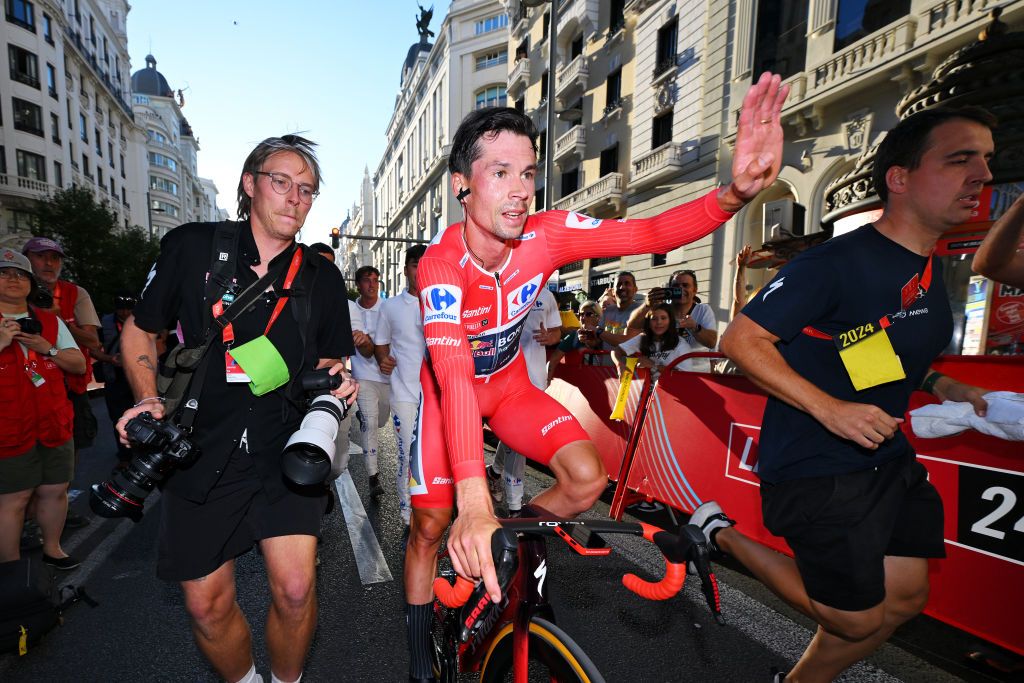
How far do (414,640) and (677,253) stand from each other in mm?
16386

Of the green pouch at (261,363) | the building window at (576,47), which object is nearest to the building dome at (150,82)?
the building window at (576,47)

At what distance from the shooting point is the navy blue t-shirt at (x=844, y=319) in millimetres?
2000

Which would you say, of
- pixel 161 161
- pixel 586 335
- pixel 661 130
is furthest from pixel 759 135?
pixel 161 161

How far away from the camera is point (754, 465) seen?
3.85m

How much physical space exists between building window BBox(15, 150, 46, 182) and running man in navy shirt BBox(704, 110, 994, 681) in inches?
1875

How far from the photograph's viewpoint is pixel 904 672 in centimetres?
267

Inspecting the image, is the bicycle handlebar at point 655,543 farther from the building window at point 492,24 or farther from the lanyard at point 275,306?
the building window at point 492,24

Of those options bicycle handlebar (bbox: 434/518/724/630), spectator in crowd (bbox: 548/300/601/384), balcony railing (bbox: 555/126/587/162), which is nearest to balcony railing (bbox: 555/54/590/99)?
balcony railing (bbox: 555/126/587/162)

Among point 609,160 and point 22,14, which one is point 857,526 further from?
point 22,14

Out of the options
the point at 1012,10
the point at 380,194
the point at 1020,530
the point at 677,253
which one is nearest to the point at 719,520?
the point at 1020,530

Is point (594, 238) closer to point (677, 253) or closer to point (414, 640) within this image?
point (414, 640)

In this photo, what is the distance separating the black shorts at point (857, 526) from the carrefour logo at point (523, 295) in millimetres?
1328

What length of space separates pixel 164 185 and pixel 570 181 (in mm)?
86348

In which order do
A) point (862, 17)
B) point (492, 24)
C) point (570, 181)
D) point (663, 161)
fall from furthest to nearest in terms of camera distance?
point (492, 24)
point (570, 181)
point (663, 161)
point (862, 17)
